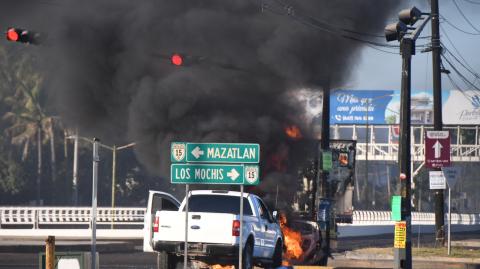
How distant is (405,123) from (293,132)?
8.65m

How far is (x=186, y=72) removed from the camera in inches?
1193

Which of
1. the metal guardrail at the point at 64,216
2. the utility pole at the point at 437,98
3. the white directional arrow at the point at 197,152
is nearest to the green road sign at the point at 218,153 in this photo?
the white directional arrow at the point at 197,152

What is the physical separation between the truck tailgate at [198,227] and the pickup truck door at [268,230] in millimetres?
1727

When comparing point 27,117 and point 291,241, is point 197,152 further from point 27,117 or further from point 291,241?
point 27,117

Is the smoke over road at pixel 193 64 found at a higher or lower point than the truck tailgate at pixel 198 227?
higher

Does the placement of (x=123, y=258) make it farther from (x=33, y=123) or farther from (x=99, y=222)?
(x=33, y=123)

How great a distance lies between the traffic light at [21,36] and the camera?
22859 millimetres

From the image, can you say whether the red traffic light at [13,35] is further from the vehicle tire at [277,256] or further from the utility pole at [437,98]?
the utility pole at [437,98]

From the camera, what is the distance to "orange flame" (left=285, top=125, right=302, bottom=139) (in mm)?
30188

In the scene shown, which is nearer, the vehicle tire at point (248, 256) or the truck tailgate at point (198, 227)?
the truck tailgate at point (198, 227)

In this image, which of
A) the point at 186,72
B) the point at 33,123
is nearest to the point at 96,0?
the point at 186,72

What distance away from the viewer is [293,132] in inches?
1196

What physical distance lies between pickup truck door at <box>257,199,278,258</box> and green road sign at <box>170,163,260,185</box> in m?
2.83

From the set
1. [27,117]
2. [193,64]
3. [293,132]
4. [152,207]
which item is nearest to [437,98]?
[293,132]
